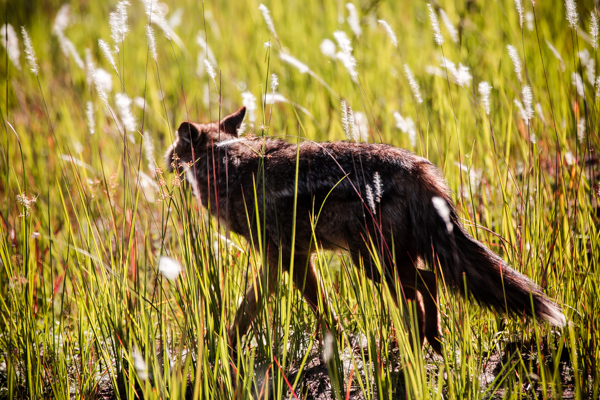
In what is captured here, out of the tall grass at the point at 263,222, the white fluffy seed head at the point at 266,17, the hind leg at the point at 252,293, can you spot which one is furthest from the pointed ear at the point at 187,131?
the hind leg at the point at 252,293

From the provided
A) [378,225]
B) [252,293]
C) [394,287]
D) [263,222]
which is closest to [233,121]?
[252,293]

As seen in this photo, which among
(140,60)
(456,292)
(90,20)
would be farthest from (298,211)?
(90,20)

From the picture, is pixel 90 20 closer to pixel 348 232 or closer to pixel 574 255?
pixel 348 232

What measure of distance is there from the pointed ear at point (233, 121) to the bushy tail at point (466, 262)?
1.53 m

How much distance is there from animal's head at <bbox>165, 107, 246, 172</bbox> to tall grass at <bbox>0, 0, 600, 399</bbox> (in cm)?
23

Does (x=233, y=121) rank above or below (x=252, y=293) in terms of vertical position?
above

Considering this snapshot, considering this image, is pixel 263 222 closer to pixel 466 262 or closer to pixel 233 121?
pixel 466 262

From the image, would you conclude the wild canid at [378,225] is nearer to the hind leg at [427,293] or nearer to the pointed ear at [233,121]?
the hind leg at [427,293]

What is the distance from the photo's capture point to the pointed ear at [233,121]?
11.2 ft

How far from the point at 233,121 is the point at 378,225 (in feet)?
5.23

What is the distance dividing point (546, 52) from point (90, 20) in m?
7.22

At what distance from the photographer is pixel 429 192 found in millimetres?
2344

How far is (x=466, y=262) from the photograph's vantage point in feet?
7.48

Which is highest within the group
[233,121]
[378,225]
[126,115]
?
[233,121]
